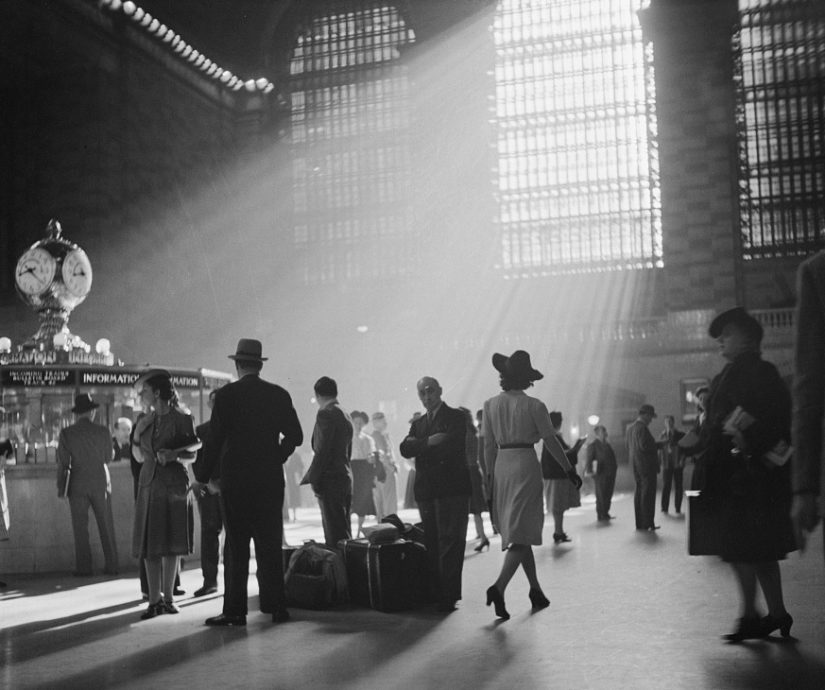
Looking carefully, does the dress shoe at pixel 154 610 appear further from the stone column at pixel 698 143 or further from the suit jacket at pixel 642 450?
the stone column at pixel 698 143

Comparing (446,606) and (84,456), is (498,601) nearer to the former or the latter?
(446,606)

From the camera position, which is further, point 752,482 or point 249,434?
point 249,434

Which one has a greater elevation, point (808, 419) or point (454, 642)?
point (808, 419)

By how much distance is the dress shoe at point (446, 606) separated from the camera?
693 centimetres

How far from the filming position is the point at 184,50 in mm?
34062

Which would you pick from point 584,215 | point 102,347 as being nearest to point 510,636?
point 102,347

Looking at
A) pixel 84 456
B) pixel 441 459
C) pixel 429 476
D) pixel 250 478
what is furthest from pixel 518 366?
pixel 84 456

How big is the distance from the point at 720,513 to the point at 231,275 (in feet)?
110

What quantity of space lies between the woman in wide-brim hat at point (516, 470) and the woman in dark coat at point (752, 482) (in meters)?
1.09

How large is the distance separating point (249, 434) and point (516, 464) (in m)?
1.60

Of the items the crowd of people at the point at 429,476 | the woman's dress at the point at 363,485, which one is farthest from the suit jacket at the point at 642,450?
the crowd of people at the point at 429,476

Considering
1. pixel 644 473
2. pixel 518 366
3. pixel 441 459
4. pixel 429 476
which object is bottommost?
pixel 644 473

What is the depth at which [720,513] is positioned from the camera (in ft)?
18.3

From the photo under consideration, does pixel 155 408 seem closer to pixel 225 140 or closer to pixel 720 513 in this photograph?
pixel 720 513
